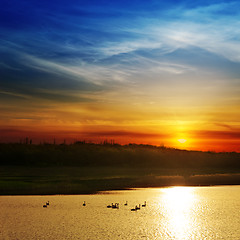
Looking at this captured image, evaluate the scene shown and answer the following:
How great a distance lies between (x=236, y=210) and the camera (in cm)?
3753

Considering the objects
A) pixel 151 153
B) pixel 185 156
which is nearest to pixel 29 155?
pixel 151 153

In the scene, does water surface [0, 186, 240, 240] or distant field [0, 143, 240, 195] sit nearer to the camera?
water surface [0, 186, 240, 240]

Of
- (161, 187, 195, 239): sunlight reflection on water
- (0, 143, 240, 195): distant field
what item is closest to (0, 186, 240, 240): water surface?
(161, 187, 195, 239): sunlight reflection on water

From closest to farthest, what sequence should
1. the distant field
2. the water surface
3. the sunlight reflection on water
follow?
the water surface → the sunlight reflection on water → the distant field

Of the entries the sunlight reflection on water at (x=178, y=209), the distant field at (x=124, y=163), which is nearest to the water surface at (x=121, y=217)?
the sunlight reflection on water at (x=178, y=209)

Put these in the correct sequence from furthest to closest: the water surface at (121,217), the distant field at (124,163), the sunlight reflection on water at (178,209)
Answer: the distant field at (124,163)
the sunlight reflection on water at (178,209)
the water surface at (121,217)

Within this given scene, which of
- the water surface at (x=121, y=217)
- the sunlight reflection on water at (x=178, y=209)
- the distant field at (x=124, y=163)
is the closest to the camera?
the water surface at (x=121, y=217)

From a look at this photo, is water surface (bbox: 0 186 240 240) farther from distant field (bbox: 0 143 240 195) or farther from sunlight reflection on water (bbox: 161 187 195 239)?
distant field (bbox: 0 143 240 195)

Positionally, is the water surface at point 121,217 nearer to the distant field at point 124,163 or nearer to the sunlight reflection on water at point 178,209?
the sunlight reflection on water at point 178,209

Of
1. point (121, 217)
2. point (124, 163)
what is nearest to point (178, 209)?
point (121, 217)

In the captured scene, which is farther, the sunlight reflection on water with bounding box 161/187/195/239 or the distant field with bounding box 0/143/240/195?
the distant field with bounding box 0/143/240/195

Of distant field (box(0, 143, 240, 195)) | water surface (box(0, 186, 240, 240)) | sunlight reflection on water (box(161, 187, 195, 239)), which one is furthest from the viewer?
distant field (box(0, 143, 240, 195))

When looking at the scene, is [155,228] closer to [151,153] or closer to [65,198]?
[65,198]

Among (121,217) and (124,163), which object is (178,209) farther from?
(124,163)
